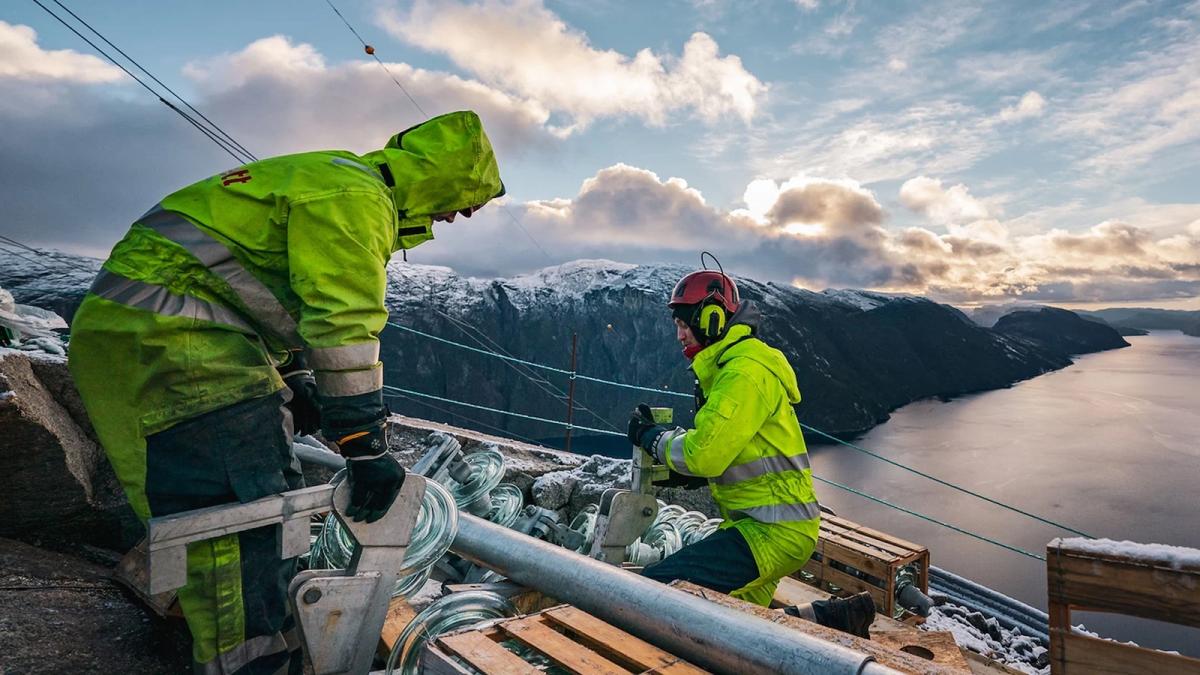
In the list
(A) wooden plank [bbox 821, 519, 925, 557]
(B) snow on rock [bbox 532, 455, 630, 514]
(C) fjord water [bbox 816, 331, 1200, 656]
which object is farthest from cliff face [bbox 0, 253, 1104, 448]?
(A) wooden plank [bbox 821, 519, 925, 557]

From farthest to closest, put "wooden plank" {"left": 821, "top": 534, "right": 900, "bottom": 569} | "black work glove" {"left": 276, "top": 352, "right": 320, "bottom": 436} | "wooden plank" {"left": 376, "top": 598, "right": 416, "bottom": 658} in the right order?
"wooden plank" {"left": 821, "top": 534, "right": 900, "bottom": 569} → "black work glove" {"left": 276, "top": 352, "right": 320, "bottom": 436} → "wooden plank" {"left": 376, "top": 598, "right": 416, "bottom": 658}

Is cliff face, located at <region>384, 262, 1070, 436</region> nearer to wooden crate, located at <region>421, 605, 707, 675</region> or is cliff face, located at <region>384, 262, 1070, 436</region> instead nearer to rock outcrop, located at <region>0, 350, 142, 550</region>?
rock outcrop, located at <region>0, 350, 142, 550</region>

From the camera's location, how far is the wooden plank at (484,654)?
6.63ft

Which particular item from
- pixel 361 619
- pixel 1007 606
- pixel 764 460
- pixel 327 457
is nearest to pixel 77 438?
pixel 327 457

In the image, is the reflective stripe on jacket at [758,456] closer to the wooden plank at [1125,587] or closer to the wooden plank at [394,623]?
the wooden plank at [1125,587]

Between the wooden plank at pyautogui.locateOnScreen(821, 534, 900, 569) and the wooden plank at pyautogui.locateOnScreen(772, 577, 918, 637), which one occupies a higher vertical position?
the wooden plank at pyautogui.locateOnScreen(821, 534, 900, 569)

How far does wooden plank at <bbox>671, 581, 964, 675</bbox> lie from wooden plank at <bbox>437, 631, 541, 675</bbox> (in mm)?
818

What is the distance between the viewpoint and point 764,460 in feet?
11.5

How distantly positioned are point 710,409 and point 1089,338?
144 m

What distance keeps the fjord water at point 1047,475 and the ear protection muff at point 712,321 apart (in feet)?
83.0

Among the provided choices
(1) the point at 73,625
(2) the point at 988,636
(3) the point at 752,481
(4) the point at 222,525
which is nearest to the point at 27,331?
Result: (1) the point at 73,625

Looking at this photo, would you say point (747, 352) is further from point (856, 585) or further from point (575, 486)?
point (575, 486)

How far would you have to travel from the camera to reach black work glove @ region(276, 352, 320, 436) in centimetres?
306

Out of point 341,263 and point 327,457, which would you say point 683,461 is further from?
point 327,457
